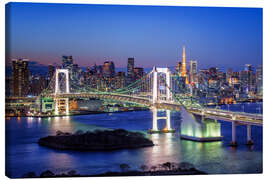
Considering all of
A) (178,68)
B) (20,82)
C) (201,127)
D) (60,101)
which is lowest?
(201,127)

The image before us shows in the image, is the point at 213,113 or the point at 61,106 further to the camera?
the point at 61,106

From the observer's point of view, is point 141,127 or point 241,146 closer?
point 241,146

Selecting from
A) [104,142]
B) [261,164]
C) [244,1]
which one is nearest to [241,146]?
[261,164]

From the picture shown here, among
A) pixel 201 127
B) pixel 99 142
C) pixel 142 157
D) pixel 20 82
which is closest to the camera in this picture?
pixel 142 157

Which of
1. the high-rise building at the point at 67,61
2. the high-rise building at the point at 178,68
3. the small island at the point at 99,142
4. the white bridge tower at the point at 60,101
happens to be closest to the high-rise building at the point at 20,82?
the white bridge tower at the point at 60,101

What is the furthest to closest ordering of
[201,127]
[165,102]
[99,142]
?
[165,102] → [201,127] → [99,142]

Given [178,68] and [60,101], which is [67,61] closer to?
[60,101]

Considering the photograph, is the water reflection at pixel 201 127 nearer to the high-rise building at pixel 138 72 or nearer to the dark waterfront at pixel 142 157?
the dark waterfront at pixel 142 157

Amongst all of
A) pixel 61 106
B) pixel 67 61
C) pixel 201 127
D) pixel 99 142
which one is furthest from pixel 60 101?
pixel 201 127
